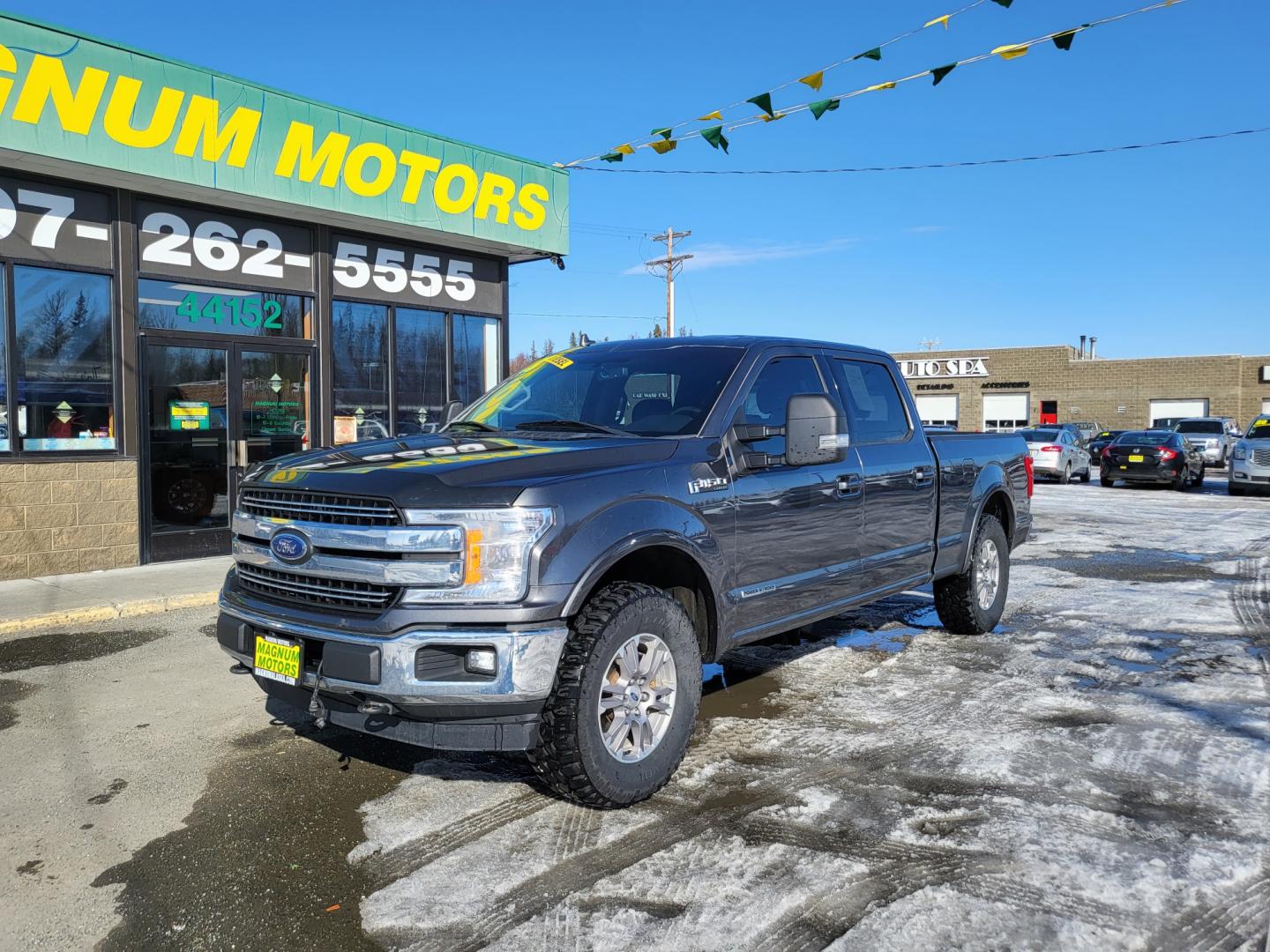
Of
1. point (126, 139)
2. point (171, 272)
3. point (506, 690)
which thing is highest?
point (126, 139)

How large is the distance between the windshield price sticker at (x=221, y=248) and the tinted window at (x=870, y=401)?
26.2 ft

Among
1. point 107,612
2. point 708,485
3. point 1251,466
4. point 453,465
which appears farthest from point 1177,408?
point 453,465

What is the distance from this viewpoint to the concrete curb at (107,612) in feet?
24.1

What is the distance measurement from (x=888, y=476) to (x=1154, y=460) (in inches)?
818

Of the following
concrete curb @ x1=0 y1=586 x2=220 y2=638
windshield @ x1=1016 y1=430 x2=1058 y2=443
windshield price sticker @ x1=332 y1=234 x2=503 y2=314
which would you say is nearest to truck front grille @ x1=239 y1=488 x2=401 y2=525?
concrete curb @ x1=0 y1=586 x2=220 y2=638

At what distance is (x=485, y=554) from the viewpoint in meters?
3.46

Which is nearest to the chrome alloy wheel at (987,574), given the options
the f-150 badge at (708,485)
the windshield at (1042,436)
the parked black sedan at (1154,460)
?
the f-150 badge at (708,485)

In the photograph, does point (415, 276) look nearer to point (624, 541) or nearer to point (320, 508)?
point (320, 508)

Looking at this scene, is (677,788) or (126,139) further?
(126,139)

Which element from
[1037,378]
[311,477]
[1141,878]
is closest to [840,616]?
[1141,878]

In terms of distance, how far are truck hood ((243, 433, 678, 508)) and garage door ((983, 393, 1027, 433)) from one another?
56.4 m

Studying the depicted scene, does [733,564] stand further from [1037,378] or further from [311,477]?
[1037,378]

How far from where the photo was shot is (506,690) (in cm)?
342

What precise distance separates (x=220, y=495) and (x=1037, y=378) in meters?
53.5
